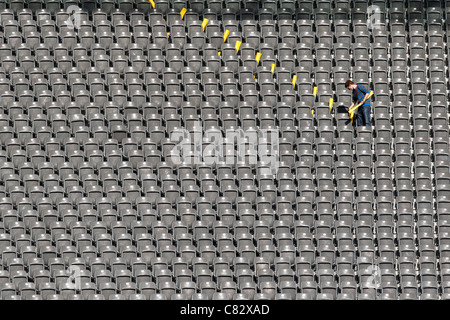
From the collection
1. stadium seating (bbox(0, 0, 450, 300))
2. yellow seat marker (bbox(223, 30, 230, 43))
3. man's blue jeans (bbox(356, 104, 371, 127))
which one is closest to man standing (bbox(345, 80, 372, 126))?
man's blue jeans (bbox(356, 104, 371, 127))

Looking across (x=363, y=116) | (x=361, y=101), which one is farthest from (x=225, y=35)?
(x=363, y=116)

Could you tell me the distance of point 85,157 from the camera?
2834 cm

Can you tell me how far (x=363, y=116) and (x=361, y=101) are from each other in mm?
253

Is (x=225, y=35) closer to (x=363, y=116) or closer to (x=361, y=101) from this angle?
(x=361, y=101)

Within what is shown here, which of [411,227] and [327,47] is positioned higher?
[327,47]

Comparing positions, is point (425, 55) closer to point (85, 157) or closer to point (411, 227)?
point (411, 227)

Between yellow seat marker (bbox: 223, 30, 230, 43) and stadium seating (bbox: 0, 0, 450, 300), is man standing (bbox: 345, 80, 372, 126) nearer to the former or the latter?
stadium seating (bbox: 0, 0, 450, 300)

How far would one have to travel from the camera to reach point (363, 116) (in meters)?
29.0

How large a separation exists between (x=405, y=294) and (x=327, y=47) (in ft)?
16.0
